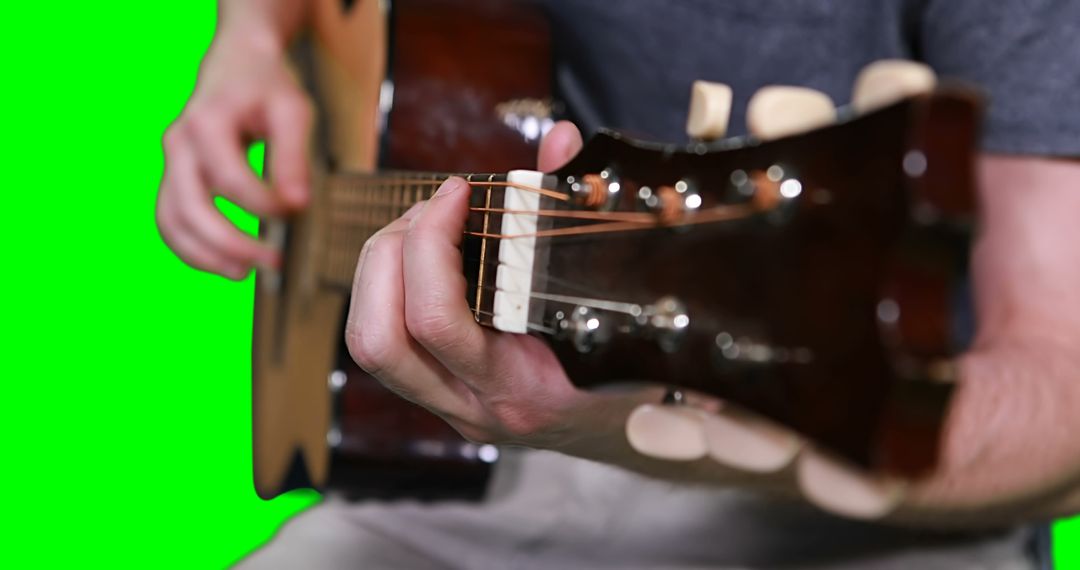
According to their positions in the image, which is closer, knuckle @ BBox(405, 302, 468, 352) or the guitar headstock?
the guitar headstock

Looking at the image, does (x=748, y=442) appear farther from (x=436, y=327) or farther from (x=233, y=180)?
(x=233, y=180)

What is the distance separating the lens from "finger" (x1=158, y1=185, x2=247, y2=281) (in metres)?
1.23

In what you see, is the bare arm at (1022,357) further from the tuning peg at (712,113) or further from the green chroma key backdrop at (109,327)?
the green chroma key backdrop at (109,327)

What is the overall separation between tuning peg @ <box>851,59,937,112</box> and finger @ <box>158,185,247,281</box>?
1013mm

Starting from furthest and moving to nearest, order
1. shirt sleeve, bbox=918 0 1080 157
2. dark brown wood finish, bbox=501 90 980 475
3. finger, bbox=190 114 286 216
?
finger, bbox=190 114 286 216
shirt sleeve, bbox=918 0 1080 157
dark brown wood finish, bbox=501 90 980 475

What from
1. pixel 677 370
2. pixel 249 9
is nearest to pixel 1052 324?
pixel 677 370

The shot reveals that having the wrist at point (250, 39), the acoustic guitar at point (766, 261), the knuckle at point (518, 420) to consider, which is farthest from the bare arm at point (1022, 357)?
the wrist at point (250, 39)

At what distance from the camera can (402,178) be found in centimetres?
84

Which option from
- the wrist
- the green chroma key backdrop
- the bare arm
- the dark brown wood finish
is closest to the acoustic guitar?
the dark brown wood finish

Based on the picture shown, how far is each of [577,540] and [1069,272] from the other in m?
0.52

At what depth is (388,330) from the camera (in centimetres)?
62

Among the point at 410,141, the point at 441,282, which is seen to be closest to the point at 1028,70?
the point at 441,282

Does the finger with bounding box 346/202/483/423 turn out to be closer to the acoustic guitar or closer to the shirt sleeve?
the acoustic guitar

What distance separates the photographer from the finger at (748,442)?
40 centimetres
